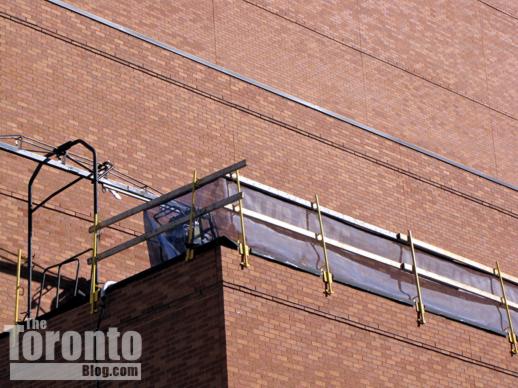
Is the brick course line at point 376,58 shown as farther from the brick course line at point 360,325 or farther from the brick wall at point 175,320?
the brick wall at point 175,320

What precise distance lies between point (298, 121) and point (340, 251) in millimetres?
7535

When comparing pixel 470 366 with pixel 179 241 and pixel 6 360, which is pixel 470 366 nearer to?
pixel 179 241

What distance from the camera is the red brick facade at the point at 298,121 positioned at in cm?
1758

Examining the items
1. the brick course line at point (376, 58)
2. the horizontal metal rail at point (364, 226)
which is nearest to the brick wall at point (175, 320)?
the horizontal metal rail at point (364, 226)

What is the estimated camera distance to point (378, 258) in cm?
1867

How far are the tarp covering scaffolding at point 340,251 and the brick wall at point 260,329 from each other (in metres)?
0.40

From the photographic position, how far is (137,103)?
22.9 meters

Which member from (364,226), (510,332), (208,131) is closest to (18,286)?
(364,226)

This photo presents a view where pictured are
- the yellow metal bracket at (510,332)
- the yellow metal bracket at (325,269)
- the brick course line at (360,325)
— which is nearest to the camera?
the brick course line at (360,325)

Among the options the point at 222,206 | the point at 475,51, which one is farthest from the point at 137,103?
the point at 475,51

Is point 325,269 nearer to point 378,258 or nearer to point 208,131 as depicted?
point 378,258

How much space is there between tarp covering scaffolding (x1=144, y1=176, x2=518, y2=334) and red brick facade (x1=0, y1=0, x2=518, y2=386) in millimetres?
767

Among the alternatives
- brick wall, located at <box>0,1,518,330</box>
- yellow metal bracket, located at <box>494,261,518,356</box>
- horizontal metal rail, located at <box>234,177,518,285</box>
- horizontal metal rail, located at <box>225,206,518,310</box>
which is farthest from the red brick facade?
horizontal metal rail, located at <box>234,177,518,285</box>

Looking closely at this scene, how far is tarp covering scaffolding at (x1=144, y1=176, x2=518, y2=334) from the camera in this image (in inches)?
685
